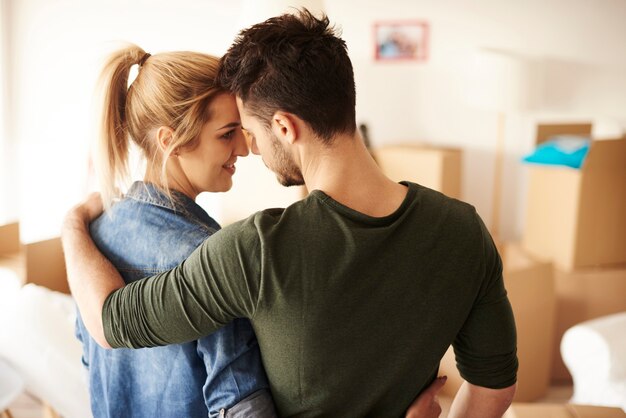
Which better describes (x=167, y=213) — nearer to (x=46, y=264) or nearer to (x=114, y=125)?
(x=114, y=125)

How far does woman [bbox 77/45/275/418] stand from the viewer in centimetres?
103

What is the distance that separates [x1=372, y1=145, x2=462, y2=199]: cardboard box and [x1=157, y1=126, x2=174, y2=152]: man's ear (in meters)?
2.38

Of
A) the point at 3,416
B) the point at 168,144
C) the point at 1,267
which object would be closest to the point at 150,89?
the point at 168,144

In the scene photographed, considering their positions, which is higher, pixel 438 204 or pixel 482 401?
pixel 438 204

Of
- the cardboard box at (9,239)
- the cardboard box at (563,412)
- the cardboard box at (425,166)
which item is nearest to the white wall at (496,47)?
the cardboard box at (425,166)

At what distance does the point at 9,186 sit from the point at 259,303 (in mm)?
3410

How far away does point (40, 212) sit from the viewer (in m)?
3.95

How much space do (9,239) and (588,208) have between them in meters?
2.49

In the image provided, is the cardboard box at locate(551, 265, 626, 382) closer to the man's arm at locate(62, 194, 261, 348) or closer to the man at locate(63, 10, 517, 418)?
→ the man at locate(63, 10, 517, 418)

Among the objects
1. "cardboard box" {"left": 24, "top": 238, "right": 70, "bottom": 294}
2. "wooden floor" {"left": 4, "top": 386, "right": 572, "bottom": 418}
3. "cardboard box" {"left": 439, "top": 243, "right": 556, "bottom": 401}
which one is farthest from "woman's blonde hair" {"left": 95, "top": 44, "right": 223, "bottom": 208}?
"cardboard box" {"left": 439, "top": 243, "right": 556, "bottom": 401}

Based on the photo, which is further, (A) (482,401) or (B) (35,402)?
(B) (35,402)

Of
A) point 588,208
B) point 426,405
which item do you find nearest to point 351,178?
point 426,405

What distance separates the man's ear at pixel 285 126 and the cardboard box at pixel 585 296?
2467mm

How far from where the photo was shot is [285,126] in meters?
0.98
